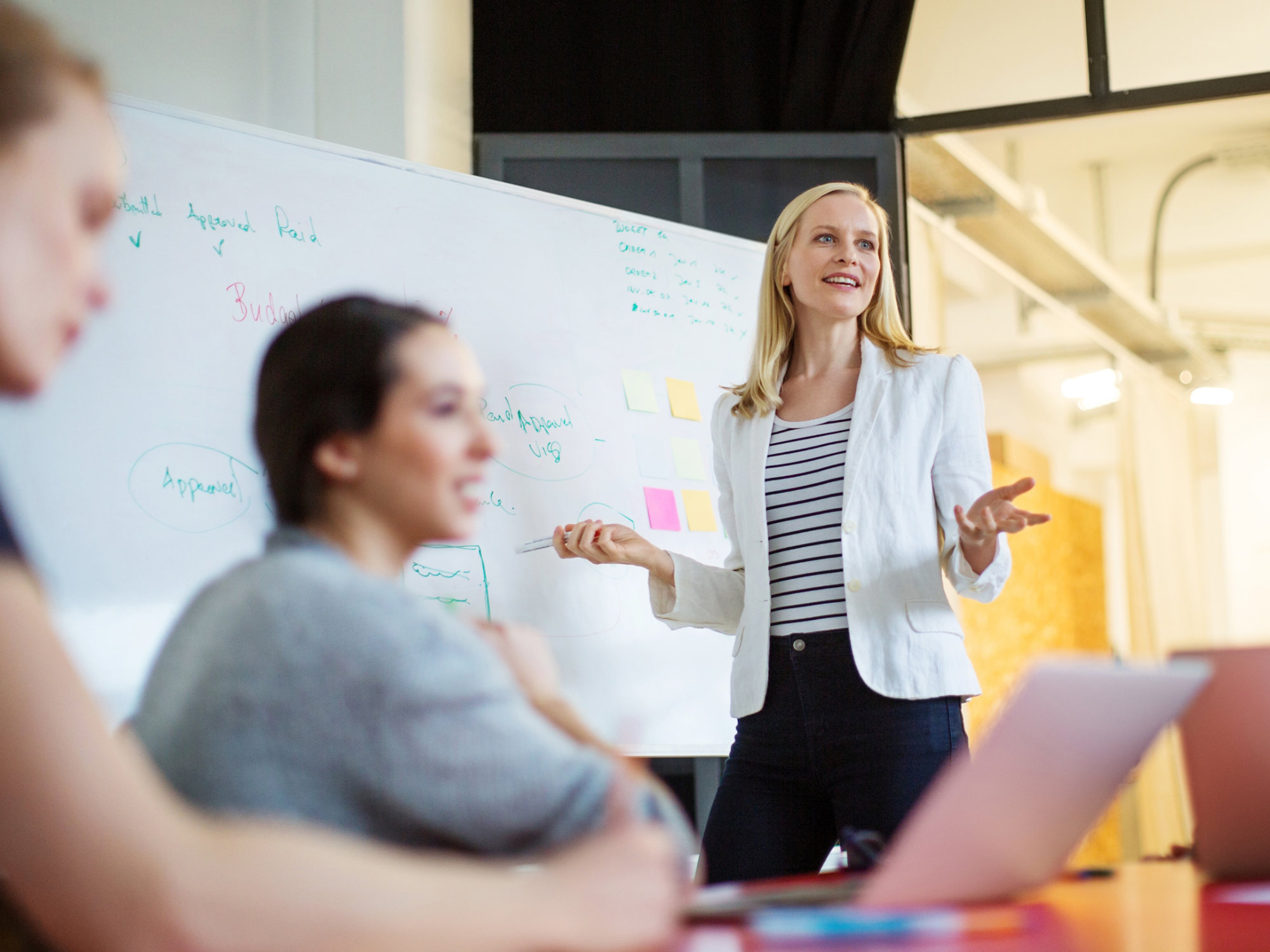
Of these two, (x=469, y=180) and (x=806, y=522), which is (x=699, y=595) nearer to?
(x=806, y=522)

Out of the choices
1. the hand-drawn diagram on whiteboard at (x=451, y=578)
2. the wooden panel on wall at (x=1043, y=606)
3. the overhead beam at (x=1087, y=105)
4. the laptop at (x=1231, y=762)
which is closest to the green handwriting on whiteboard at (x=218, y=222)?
the hand-drawn diagram on whiteboard at (x=451, y=578)

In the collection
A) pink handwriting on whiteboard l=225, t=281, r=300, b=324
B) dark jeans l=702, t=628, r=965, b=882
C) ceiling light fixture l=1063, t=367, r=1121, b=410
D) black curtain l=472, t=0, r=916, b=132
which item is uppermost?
black curtain l=472, t=0, r=916, b=132

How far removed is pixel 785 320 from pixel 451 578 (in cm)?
81

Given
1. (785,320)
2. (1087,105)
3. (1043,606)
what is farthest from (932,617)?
(1043,606)

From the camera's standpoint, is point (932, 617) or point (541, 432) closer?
point (932, 617)

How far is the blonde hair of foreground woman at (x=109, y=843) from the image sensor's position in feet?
1.71

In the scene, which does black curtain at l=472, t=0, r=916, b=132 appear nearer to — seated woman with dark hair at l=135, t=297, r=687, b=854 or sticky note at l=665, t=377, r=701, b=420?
sticky note at l=665, t=377, r=701, b=420

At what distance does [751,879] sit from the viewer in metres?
1.73

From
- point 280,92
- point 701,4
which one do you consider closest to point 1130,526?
point 701,4

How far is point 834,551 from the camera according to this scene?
189 centimetres

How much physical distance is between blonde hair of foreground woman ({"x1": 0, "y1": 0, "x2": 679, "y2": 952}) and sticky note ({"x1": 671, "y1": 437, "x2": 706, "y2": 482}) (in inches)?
78.7

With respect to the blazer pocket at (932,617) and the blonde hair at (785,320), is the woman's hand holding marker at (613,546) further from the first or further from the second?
the blazer pocket at (932,617)

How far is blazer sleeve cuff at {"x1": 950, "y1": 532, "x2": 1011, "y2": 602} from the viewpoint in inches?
71.7

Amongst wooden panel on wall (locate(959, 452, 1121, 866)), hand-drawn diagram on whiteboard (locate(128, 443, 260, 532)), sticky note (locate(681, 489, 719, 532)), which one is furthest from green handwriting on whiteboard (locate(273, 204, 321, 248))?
wooden panel on wall (locate(959, 452, 1121, 866))
